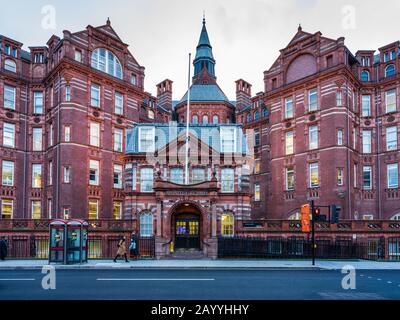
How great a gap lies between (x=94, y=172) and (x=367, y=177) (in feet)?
93.7

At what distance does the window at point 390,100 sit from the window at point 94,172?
30.9 metres

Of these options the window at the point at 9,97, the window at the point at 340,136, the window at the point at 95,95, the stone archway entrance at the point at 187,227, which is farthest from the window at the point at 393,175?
the window at the point at 9,97

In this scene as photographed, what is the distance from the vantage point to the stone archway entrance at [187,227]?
2964cm

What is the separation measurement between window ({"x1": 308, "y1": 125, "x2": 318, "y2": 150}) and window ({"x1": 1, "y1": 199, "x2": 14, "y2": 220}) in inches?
Answer: 1224

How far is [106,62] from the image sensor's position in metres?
39.5

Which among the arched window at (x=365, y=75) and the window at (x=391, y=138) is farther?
the arched window at (x=365, y=75)

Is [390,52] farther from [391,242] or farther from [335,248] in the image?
[335,248]

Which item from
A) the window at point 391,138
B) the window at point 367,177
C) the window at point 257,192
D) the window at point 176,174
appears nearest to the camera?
the window at point 176,174

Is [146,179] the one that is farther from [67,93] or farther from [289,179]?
[289,179]

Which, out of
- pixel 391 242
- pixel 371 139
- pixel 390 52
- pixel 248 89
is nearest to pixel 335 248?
pixel 391 242

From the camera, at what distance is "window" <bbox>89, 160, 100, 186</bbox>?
3634 cm

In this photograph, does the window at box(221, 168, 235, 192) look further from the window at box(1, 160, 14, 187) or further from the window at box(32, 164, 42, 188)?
the window at box(1, 160, 14, 187)

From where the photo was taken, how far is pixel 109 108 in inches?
1529

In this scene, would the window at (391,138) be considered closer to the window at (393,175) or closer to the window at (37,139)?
the window at (393,175)
